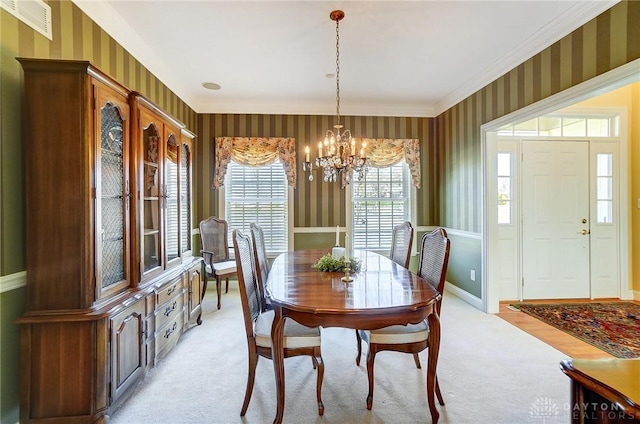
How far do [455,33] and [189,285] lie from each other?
3.50 metres

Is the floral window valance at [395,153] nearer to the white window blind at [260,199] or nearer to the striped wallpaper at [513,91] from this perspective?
the striped wallpaper at [513,91]

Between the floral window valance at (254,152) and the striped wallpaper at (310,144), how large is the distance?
0.42 ft

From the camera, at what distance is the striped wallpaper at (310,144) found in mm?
4566

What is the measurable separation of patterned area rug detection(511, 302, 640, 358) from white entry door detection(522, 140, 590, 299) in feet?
0.99

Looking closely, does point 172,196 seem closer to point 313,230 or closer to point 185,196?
point 185,196

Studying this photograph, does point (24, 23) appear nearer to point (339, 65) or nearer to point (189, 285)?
point (189, 285)

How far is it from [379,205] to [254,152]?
2169mm

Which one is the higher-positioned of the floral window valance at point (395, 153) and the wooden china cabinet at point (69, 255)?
the floral window valance at point (395, 153)

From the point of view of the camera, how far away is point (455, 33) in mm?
2658

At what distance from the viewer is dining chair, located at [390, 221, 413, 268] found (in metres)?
2.75

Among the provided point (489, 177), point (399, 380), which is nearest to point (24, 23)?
point (399, 380)

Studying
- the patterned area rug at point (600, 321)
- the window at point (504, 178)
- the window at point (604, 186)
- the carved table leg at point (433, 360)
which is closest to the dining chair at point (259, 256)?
the carved table leg at point (433, 360)

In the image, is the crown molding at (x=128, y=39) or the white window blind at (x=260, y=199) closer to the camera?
the crown molding at (x=128, y=39)

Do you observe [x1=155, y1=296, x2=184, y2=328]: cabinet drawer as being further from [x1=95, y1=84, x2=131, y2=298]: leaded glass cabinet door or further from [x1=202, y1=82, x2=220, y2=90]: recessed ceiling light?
[x1=202, y1=82, x2=220, y2=90]: recessed ceiling light
